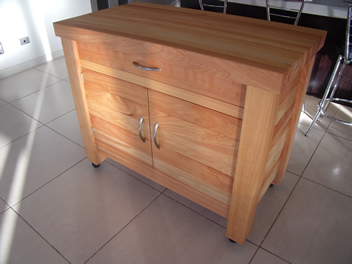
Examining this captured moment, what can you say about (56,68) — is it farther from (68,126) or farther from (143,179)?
(143,179)

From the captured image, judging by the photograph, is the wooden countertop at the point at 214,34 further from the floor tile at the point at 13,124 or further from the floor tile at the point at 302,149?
the floor tile at the point at 13,124

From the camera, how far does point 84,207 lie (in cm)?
168

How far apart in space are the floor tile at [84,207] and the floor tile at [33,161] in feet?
0.26

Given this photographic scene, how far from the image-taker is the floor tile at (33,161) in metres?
1.82

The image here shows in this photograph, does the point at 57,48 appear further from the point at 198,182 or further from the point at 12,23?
the point at 198,182

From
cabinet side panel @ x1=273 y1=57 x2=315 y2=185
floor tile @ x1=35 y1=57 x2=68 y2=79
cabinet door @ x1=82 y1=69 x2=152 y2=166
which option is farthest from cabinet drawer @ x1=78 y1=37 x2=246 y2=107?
floor tile @ x1=35 y1=57 x2=68 y2=79

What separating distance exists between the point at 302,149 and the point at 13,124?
220cm

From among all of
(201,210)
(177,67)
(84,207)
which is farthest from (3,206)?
(177,67)

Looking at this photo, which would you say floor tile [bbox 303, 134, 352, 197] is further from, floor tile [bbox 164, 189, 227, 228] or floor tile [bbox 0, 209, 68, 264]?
floor tile [bbox 0, 209, 68, 264]

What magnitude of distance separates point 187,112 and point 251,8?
75.7 inches

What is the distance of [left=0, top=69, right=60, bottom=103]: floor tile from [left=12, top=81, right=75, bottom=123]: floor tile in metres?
0.10

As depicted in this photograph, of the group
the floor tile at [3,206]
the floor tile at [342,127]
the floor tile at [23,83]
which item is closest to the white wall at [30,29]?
Answer: the floor tile at [23,83]

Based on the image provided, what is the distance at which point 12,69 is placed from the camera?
3.18m

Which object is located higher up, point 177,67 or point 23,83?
point 177,67
